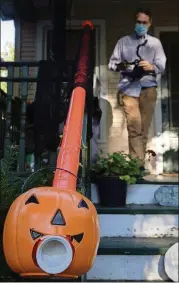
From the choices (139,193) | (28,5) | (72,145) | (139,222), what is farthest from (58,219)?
(28,5)

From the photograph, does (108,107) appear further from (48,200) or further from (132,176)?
(48,200)

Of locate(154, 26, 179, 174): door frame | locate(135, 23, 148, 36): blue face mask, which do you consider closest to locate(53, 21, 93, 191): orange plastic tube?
locate(135, 23, 148, 36): blue face mask

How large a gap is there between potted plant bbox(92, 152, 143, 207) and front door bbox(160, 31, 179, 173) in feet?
6.21

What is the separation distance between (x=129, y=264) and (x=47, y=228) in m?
1.13

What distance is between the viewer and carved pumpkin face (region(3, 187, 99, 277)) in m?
1.19

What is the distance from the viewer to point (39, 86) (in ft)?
8.93

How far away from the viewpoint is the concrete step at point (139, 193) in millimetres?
2854

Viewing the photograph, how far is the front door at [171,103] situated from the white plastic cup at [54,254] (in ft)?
12.0

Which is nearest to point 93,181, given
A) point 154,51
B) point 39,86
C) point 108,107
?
point 39,86

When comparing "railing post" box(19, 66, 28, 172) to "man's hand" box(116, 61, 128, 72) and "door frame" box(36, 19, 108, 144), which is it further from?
"door frame" box(36, 19, 108, 144)

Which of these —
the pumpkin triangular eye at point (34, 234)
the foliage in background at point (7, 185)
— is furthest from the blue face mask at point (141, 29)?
the pumpkin triangular eye at point (34, 234)

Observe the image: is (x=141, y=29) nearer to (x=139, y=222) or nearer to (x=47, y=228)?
(x=139, y=222)

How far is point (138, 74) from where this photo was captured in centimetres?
330

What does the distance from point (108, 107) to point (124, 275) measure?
295 cm
